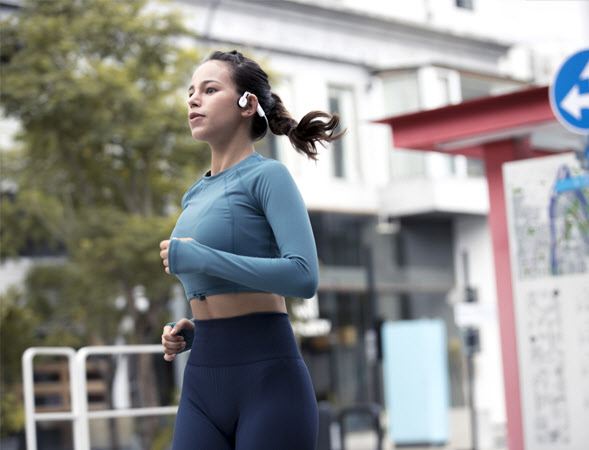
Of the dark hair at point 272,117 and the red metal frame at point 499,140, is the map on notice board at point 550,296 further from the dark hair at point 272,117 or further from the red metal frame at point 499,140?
the dark hair at point 272,117

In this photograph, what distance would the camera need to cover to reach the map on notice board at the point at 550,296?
337 inches

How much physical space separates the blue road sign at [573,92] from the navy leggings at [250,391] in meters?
4.38

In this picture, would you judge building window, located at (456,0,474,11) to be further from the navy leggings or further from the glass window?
the navy leggings

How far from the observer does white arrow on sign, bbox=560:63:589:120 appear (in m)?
6.59

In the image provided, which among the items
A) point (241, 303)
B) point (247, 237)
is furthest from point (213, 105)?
point (241, 303)

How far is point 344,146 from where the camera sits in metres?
26.1

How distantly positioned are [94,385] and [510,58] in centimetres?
1654

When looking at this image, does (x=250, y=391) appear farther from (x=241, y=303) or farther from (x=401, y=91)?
(x=401, y=91)

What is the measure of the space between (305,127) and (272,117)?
0.37 ft

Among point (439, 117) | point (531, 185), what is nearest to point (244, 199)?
point (531, 185)

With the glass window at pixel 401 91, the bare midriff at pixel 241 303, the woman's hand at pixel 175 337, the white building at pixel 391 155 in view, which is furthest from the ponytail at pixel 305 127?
the glass window at pixel 401 91

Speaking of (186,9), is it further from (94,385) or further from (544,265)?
(544,265)

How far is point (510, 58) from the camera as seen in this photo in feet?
96.1

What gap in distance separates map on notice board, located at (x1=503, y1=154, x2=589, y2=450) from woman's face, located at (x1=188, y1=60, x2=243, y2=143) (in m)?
6.12
